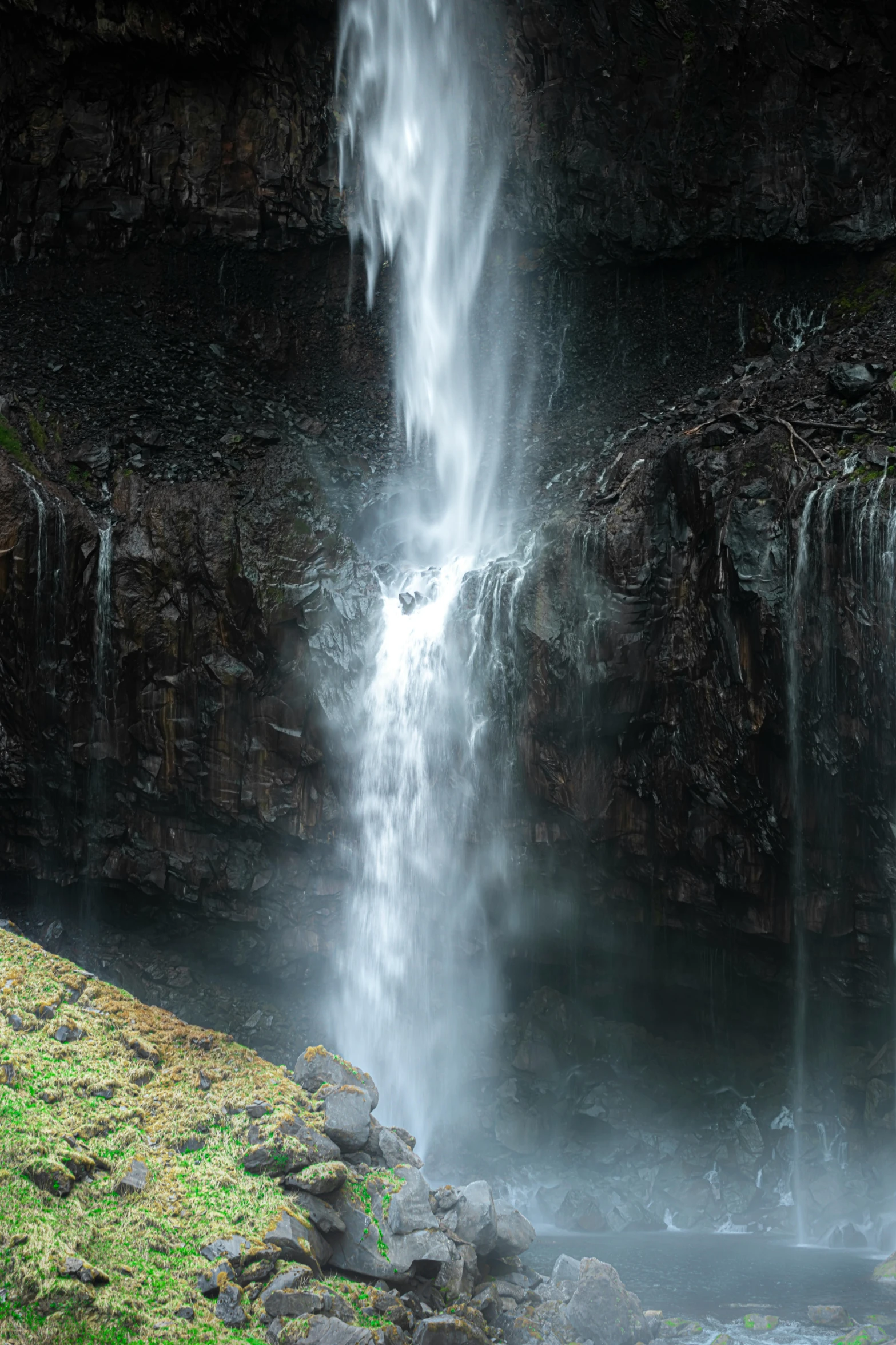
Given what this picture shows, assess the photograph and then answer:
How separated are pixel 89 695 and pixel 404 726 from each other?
521 cm

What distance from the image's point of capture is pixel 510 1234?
9828 mm

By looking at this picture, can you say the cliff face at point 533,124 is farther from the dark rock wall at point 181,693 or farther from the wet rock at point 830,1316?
the wet rock at point 830,1316

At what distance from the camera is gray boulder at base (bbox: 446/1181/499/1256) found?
9.48 m

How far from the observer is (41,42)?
20.5 metres

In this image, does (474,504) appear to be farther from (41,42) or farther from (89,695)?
A: (41,42)

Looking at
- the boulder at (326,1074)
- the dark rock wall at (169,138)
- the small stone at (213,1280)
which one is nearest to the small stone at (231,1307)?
the small stone at (213,1280)

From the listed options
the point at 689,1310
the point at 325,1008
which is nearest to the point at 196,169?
the point at 325,1008

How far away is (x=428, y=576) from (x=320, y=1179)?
1103cm

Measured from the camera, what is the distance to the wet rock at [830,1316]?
31.7 ft

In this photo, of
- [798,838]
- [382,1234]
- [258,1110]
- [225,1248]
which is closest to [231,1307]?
[225,1248]

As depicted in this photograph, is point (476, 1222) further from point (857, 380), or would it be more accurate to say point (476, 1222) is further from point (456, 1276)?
point (857, 380)

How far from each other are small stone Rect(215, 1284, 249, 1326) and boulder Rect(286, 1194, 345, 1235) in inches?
44.7

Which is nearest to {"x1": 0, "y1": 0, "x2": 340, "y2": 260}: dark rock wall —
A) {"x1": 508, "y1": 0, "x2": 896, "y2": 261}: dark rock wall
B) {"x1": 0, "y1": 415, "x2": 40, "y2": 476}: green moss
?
{"x1": 508, "y1": 0, "x2": 896, "y2": 261}: dark rock wall

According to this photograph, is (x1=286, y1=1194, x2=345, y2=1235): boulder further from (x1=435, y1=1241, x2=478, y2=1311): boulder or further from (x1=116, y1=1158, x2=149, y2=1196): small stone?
(x1=116, y1=1158, x2=149, y2=1196): small stone
